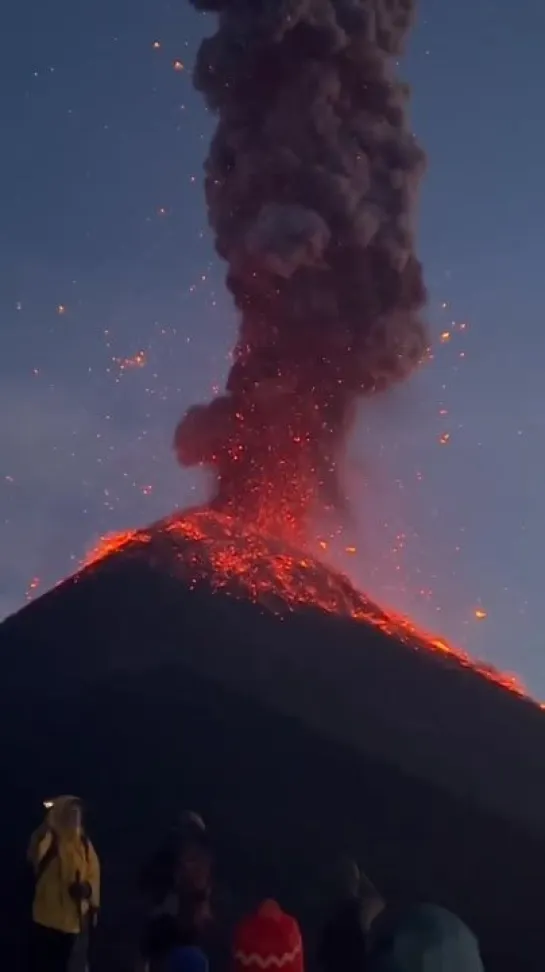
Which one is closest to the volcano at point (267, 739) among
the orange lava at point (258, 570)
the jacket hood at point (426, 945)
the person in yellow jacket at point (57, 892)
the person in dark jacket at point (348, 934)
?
the orange lava at point (258, 570)

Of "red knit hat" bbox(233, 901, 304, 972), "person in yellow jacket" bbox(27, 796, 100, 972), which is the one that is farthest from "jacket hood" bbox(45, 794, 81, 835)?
"red knit hat" bbox(233, 901, 304, 972)

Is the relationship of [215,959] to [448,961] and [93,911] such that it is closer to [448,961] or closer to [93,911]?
[93,911]

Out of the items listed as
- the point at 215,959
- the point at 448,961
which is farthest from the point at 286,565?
the point at 448,961

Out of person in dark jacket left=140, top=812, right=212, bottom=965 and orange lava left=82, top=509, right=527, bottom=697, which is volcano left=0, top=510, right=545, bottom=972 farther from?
person in dark jacket left=140, top=812, right=212, bottom=965

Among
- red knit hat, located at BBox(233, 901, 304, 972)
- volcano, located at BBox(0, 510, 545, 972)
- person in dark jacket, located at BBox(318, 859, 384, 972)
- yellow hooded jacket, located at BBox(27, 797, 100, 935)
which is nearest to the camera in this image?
red knit hat, located at BBox(233, 901, 304, 972)

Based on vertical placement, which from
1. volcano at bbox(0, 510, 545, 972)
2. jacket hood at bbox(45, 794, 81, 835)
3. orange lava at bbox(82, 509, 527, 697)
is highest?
orange lava at bbox(82, 509, 527, 697)

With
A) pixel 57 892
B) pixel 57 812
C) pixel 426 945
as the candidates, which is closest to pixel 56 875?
pixel 57 892

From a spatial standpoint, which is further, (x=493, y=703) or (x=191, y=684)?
(x=493, y=703)
